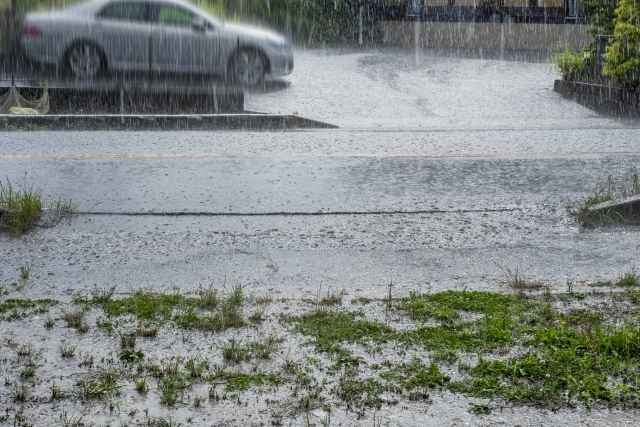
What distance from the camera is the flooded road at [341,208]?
20.9 ft

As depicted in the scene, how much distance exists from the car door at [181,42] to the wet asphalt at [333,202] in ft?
6.83

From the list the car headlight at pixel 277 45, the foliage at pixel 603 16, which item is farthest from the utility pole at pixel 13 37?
the foliage at pixel 603 16

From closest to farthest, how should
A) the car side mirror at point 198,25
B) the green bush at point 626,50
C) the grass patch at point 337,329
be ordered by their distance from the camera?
1. the grass patch at point 337,329
2. the green bush at point 626,50
3. the car side mirror at point 198,25

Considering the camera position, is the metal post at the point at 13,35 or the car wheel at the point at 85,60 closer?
the car wheel at the point at 85,60

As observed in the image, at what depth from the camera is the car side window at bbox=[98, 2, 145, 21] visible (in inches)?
665

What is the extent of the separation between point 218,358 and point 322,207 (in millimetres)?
3949

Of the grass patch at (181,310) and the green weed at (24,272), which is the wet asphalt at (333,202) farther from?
the grass patch at (181,310)

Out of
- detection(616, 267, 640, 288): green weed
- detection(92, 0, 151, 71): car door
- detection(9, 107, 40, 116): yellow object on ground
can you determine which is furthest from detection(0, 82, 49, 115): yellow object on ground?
detection(616, 267, 640, 288): green weed

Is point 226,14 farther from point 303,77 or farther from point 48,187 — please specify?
point 48,187

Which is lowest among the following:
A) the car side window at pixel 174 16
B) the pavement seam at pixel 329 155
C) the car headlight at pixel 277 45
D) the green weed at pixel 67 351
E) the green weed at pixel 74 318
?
the green weed at pixel 67 351

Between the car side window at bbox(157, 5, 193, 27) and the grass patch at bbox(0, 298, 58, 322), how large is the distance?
11926mm

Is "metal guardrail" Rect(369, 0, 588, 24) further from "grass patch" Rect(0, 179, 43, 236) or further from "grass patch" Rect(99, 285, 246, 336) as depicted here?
"grass patch" Rect(99, 285, 246, 336)

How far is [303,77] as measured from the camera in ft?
62.8

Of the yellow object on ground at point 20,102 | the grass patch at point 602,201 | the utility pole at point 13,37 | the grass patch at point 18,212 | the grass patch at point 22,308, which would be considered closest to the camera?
the grass patch at point 22,308
